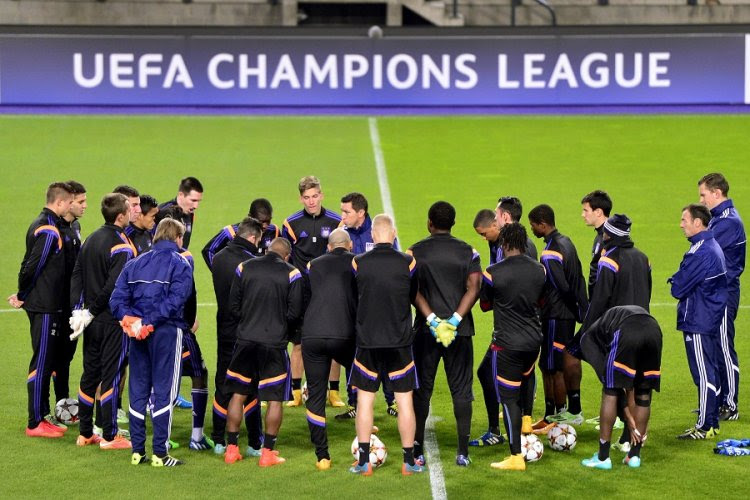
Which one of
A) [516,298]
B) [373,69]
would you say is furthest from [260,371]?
[373,69]

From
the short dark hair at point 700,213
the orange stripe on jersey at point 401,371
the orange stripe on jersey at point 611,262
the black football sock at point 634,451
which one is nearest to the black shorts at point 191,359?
the orange stripe on jersey at point 401,371

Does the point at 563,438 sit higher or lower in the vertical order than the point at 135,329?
lower

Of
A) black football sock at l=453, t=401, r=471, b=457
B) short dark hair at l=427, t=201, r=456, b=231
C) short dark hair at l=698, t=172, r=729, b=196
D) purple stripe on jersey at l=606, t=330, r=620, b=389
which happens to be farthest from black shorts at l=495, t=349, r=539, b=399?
short dark hair at l=698, t=172, r=729, b=196

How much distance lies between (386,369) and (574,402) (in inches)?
92.7

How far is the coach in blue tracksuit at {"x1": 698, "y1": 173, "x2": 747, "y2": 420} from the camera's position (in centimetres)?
1195

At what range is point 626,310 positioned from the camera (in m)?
10.6

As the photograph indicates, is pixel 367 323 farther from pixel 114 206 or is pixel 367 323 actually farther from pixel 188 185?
pixel 188 185

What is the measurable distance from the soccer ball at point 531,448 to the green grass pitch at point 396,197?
0.11m

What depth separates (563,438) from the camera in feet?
36.4

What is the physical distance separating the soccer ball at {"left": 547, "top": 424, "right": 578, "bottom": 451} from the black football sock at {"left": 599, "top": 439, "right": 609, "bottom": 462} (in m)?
0.51

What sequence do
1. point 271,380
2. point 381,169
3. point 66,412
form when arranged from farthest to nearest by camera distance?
point 381,169 → point 66,412 → point 271,380

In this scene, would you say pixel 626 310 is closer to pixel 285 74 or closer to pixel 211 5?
pixel 285 74

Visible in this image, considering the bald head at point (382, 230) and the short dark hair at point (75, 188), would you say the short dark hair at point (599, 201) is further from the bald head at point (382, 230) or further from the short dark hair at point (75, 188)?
the short dark hair at point (75, 188)

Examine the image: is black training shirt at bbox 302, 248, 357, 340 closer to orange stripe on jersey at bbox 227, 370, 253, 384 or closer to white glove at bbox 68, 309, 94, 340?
orange stripe on jersey at bbox 227, 370, 253, 384
